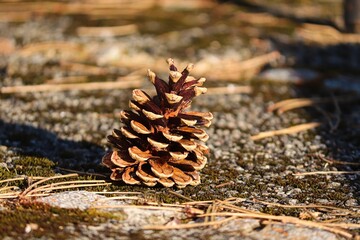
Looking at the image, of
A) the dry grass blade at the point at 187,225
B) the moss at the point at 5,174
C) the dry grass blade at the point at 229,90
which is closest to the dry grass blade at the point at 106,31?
the dry grass blade at the point at 229,90

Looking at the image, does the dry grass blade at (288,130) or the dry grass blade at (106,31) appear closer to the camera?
the dry grass blade at (288,130)

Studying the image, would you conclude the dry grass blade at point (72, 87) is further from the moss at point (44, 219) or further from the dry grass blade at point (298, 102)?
the moss at point (44, 219)

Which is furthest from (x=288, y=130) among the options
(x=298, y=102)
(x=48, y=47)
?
(x=48, y=47)

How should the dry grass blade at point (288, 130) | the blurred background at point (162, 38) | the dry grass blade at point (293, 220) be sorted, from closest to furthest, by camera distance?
1. the dry grass blade at point (293, 220)
2. the dry grass blade at point (288, 130)
3. the blurred background at point (162, 38)

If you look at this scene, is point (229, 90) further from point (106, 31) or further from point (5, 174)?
point (5, 174)

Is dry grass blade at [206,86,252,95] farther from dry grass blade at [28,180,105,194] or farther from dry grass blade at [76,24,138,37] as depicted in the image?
dry grass blade at [28,180,105,194]
